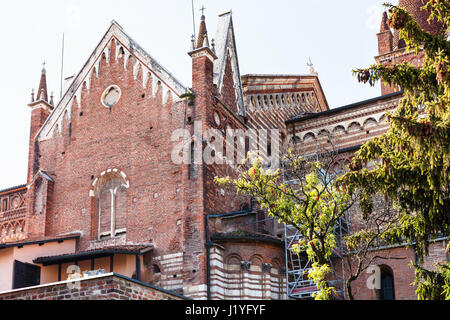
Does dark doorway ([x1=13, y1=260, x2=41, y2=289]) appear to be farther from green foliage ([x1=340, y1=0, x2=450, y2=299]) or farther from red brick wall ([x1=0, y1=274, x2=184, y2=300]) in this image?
green foliage ([x1=340, y1=0, x2=450, y2=299])

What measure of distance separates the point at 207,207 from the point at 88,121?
7.14 metres

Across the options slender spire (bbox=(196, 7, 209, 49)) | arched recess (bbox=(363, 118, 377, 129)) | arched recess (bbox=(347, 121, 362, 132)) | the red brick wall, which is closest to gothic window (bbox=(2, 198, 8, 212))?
slender spire (bbox=(196, 7, 209, 49))

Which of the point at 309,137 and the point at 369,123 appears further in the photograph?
the point at 309,137

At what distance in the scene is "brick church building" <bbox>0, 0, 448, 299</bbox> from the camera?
899 inches

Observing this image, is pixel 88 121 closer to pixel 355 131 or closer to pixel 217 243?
pixel 217 243

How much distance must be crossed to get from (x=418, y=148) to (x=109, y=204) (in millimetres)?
16138

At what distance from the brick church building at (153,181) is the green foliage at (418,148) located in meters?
9.78

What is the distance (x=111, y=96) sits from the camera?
2703 cm

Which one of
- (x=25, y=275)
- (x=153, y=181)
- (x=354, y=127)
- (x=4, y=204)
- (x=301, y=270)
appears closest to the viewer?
(x=301, y=270)

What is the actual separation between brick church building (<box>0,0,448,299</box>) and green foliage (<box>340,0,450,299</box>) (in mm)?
9776

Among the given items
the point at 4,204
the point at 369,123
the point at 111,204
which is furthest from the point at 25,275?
the point at 369,123

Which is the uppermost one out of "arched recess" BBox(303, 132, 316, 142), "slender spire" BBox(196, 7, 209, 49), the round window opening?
"slender spire" BBox(196, 7, 209, 49)

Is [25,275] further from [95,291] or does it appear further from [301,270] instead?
[95,291]

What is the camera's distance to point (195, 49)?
2534cm
